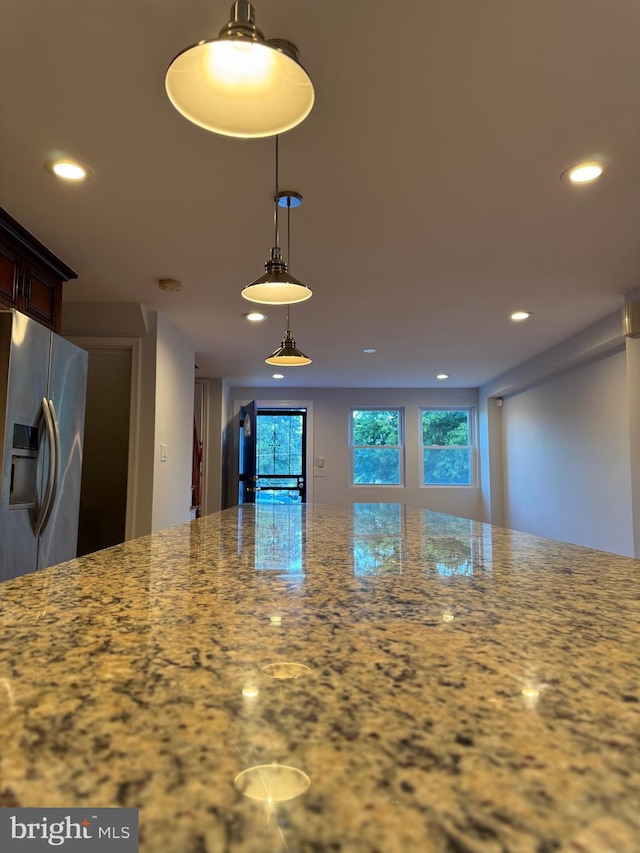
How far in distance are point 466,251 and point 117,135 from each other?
174 centimetres

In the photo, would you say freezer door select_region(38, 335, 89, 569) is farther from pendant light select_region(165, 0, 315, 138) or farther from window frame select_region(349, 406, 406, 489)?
window frame select_region(349, 406, 406, 489)

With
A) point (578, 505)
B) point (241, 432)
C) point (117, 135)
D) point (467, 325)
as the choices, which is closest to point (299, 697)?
point (117, 135)

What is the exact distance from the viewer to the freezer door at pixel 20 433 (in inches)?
88.7

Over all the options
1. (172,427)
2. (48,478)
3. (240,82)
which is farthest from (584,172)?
(172,427)

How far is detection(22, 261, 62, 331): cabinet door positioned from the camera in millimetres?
2705

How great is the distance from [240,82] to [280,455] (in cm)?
646

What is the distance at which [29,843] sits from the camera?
0.98 feet

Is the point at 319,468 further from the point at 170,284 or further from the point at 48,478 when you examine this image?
the point at 48,478

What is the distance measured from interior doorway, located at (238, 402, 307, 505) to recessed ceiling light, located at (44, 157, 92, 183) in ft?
17.0

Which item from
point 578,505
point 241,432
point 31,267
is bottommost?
point 578,505

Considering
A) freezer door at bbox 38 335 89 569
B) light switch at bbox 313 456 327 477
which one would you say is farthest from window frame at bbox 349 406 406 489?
freezer door at bbox 38 335 89 569

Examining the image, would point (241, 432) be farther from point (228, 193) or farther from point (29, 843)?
point (29, 843)

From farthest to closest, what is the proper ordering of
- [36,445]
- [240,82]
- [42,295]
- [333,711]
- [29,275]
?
[42,295] → [29,275] → [36,445] → [240,82] → [333,711]

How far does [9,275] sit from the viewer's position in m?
2.54
